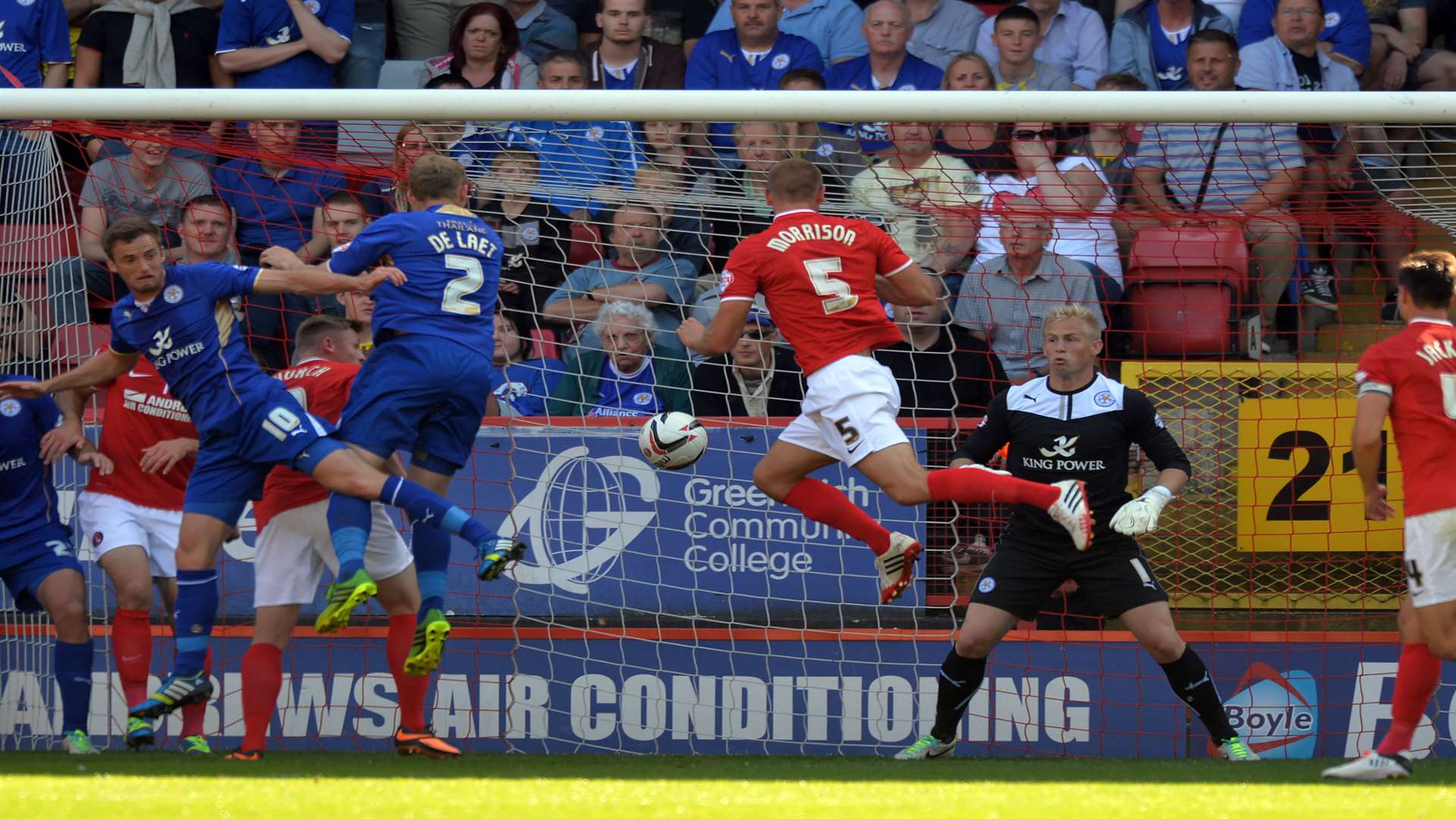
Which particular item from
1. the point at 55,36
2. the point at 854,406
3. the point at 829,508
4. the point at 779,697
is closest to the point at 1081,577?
the point at 829,508

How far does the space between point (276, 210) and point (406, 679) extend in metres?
2.71

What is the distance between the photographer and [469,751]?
24.6 ft

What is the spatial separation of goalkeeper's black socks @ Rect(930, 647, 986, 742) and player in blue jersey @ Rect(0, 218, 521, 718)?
7.65 feet

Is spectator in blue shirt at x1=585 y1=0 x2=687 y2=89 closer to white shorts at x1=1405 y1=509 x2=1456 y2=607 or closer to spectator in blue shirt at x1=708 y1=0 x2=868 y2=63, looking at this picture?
spectator in blue shirt at x1=708 y1=0 x2=868 y2=63

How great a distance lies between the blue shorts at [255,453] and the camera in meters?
6.02

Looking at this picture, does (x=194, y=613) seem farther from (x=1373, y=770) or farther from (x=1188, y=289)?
(x=1188, y=289)

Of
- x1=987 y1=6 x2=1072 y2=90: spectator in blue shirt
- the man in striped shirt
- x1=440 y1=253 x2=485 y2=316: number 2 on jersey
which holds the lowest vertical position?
x1=440 y1=253 x2=485 y2=316: number 2 on jersey

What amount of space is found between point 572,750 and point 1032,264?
10.9 feet

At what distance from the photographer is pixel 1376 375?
18.6 ft

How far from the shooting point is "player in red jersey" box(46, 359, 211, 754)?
22.6 feet

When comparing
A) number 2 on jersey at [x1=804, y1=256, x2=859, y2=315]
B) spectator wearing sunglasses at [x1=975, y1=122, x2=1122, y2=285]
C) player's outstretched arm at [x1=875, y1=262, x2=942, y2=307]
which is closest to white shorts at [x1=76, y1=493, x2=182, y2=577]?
number 2 on jersey at [x1=804, y1=256, x2=859, y2=315]

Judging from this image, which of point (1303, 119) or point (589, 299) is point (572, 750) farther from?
point (1303, 119)

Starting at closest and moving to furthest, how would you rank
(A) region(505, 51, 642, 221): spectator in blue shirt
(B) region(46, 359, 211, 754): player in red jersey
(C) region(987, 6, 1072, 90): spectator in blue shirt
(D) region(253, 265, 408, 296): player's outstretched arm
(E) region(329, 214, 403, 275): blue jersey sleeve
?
(D) region(253, 265, 408, 296): player's outstretched arm, (E) region(329, 214, 403, 275): blue jersey sleeve, (B) region(46, 359, 211, 754): player in red jersey, (A) region(505, 51, 642, 221): spectator in blue shirt, (C) region(987, 6, 1072, 90): spectator in blue shirt

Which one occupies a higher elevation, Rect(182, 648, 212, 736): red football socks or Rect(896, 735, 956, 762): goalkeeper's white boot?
Rect(182, 648, 212, 736): red football socks
